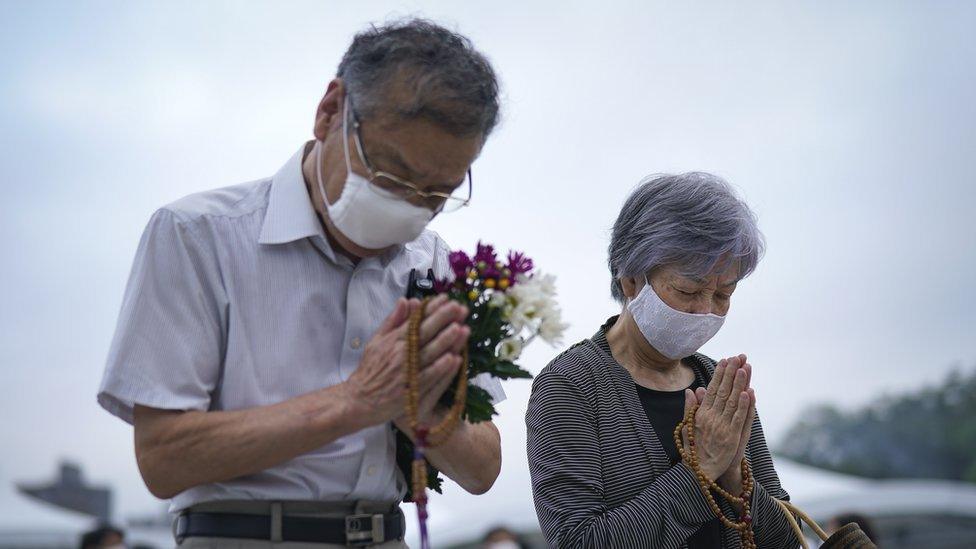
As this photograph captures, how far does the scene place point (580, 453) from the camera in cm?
359

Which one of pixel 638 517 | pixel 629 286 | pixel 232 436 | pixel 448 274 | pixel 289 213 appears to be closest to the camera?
pixel 232 436

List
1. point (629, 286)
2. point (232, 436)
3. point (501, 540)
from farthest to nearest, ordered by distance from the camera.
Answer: point (501, 540), point (629, 286), point (232, 436)

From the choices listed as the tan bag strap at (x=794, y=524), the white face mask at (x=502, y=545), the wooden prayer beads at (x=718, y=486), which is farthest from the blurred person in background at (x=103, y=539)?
the tan bag strap at (x=794, y=524)

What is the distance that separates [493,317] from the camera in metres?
2.76

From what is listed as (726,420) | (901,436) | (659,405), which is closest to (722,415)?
(726,420)

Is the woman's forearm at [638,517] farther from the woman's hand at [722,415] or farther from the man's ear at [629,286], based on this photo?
the man's ear at [629,286]

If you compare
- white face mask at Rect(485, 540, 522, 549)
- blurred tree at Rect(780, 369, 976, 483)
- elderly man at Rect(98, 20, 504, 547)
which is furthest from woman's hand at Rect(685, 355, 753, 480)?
blurred tree at Rect(780, 369, 976, 483)

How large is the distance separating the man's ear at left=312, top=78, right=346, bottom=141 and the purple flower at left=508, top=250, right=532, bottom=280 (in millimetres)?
637

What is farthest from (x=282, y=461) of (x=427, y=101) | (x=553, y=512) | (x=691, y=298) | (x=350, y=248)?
(x=691, y=298)

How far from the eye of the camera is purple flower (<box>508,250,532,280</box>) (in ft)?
9.36

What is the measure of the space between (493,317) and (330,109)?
78cm

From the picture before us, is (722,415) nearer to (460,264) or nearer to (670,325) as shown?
(670,325)

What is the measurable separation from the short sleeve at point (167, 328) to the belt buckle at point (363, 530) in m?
0.50

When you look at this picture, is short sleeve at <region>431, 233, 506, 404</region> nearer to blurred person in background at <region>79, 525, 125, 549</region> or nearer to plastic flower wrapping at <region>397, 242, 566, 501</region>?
plastic flower wrapping at <region>397, 242, 566, 501</region>
